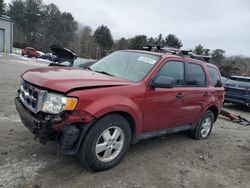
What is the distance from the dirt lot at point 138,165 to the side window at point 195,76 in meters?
1.31

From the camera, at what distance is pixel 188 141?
5895mm

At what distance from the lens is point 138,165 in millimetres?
4227

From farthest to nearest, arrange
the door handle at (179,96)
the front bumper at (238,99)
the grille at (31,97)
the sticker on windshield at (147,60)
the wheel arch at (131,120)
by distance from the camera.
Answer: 1. the front bumper at (238,99)
2. the door handle at (179,96)
3. the sticker on windshield at (147,60)
4. the wheel arch at (131,120)
5. the grille at (31,97)

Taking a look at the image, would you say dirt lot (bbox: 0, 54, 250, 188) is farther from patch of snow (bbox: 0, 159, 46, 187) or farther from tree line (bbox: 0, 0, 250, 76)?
tree line (bbox: 0, 0, 250, 76)

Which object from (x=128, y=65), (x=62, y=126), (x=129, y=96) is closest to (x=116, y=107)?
(x=129, y=96)

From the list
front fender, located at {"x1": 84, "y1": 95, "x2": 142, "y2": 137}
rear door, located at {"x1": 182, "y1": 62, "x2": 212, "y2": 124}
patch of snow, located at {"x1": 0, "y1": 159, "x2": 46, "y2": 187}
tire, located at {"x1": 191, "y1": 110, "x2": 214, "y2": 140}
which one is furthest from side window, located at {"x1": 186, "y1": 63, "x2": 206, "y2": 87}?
patch of snow, located at {"x1": 0, "y1": 159, "x2": 46, "y2": 187}

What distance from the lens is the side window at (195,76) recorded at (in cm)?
530

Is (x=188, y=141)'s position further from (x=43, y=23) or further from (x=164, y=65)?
(x=43, y=23)

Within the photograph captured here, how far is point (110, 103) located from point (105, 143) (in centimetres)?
61

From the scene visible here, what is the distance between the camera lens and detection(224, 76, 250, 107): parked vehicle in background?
10.9 meters

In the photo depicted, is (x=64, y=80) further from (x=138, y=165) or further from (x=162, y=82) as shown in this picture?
(x=138, y=165)

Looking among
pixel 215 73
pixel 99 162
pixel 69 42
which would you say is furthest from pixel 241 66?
pixel 99 162

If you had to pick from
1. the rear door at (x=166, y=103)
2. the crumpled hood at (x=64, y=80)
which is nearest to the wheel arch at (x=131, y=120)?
the rear door at (x=166, y=103)

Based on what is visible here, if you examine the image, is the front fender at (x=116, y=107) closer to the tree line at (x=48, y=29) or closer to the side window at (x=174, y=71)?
the side window at (x=174, y=71)
